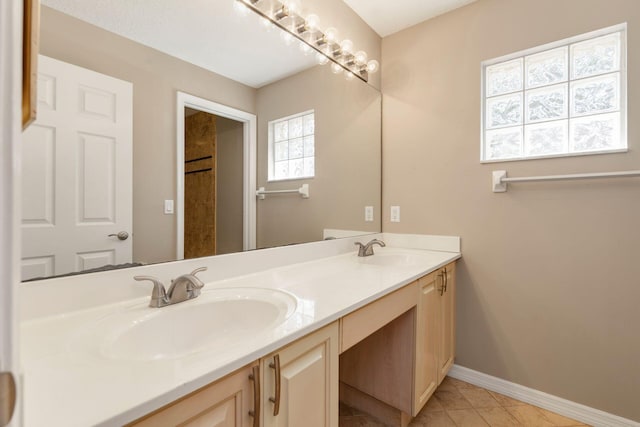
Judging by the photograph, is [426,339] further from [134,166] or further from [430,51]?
[430,51]

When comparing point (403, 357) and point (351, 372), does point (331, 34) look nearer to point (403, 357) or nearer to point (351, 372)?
point (403, 357)

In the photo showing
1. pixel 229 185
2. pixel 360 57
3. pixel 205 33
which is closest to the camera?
pixel 205 33

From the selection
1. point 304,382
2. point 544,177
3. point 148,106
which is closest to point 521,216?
point 544,177

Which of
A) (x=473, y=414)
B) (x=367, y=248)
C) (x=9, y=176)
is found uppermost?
(x=9, y=176)

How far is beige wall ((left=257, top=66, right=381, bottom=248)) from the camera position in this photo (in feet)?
4.79

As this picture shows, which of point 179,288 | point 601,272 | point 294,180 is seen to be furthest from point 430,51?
point 179,288

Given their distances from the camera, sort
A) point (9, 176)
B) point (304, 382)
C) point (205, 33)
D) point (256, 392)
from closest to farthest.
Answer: point (9, 176) < point (256, 392) < point (304, 382) < point (205, 33)

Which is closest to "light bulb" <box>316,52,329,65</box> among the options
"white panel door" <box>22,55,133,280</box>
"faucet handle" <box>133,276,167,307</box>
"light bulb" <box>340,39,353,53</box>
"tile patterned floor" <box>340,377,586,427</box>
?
"light bulb" <box>340,39,353,53</box>

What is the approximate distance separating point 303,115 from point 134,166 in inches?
37.5

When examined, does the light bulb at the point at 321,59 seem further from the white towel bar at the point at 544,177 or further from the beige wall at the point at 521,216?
the white towel bar at the point at 544,177

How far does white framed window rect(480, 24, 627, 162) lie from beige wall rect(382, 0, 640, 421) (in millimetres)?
66

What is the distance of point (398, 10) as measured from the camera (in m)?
2.01

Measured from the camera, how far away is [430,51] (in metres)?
2.06

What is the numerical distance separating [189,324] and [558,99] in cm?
219
